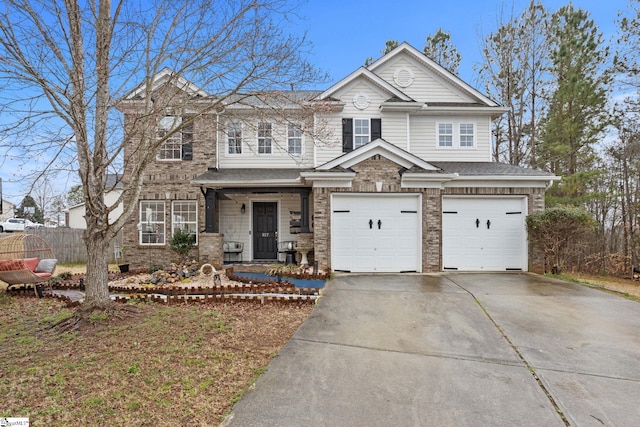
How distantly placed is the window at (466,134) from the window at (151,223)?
11548 mm

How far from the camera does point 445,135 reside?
12.7 meters

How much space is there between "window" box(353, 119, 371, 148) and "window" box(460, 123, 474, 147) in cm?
366

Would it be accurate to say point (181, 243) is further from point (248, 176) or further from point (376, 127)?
point (376, 127)

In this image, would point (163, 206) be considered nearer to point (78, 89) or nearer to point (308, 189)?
point (308, 189)

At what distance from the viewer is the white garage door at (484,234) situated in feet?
34.6

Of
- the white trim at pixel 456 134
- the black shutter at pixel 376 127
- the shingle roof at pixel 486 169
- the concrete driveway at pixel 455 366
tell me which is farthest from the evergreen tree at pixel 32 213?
the concrete driveway at pixel 455 366

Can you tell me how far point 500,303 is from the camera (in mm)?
6699

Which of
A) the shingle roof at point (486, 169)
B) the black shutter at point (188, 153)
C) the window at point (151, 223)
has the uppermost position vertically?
the black shutter at point (188, 153)

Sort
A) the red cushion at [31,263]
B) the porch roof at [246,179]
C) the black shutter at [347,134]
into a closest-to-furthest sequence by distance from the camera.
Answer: the red cushion at [31,263]
the porch roof at [246,179]
the black shutter at [347,134]

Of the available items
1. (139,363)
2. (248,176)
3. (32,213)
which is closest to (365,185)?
(248,176)

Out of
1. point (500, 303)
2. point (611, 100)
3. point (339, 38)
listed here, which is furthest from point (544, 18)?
point (500, 303)

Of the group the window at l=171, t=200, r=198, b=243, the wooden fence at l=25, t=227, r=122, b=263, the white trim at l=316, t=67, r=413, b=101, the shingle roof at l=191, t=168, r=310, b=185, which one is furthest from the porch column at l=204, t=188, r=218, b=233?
the wooden fence at l=25, t=227, r=122, b=263

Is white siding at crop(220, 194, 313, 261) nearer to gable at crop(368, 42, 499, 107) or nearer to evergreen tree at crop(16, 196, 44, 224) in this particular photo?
gable at crop(368, 42, 499, 107)

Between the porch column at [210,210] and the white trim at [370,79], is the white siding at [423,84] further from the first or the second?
the porch column at [210,210]
